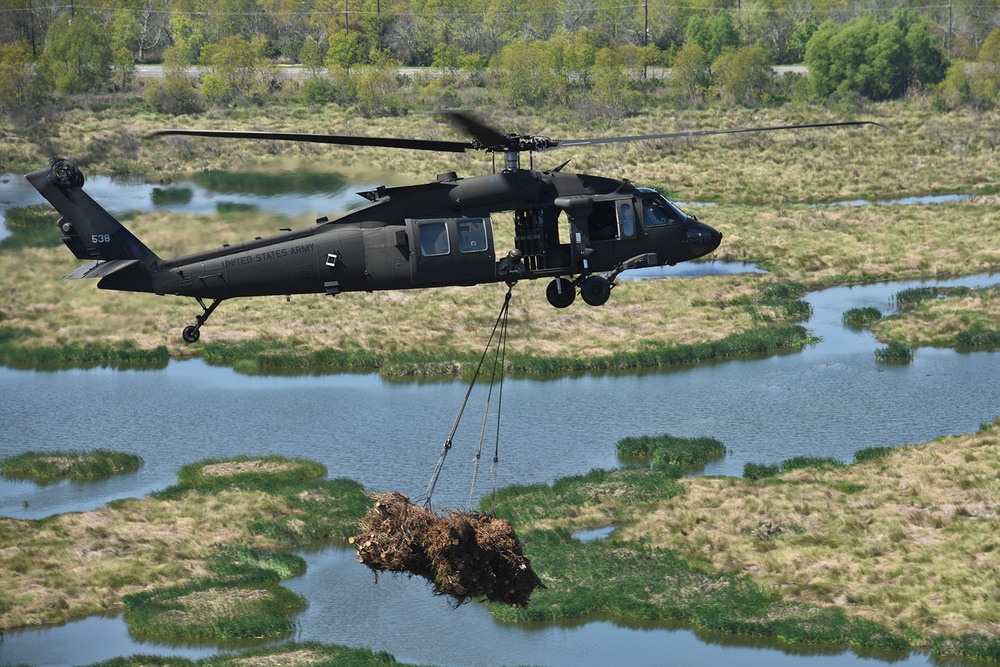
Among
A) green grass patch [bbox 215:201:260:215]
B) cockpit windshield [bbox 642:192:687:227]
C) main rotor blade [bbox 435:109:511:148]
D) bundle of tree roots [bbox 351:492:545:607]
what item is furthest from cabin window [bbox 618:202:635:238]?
green grass patch [bbox 215:201:260:215]

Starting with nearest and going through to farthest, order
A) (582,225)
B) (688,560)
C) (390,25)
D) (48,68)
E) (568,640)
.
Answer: (582,225), (568,640), (688,560), (48,68), (390,25)

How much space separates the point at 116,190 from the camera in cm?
7450

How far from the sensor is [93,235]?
32750mm

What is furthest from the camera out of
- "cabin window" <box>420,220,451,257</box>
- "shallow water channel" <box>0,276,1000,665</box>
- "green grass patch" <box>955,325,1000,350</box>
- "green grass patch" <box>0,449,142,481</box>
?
"green grass patch" <box>955,325,1000,350</box>

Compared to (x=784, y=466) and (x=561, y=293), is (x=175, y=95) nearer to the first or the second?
(x=784, y=466)

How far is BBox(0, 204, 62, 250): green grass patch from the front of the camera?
5806cm

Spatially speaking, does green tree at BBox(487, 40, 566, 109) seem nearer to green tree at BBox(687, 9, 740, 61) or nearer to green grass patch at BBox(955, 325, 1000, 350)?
green tree at BBox(687, 9, 740, 61)

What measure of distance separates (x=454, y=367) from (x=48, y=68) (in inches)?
2539

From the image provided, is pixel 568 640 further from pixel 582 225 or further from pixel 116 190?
pixel 116 190

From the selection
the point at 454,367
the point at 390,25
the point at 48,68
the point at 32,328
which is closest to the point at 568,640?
the point at 454,367

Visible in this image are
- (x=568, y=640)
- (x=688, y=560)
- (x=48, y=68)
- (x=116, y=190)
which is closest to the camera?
(x=568, y=640)

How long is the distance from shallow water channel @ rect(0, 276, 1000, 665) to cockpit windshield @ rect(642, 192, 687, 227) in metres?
15.8

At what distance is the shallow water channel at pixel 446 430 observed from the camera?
1690 inches

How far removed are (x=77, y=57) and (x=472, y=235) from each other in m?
96.4
